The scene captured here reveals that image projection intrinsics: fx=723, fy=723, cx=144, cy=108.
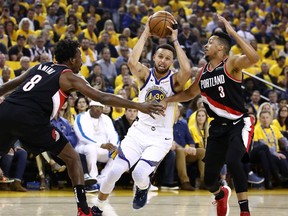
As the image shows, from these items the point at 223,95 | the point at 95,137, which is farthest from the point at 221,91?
the point at 95,137

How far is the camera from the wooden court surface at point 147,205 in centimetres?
948

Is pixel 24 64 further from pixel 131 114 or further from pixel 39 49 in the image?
pixel 131 114

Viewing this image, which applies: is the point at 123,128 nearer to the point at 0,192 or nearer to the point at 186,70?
the point at 0,192

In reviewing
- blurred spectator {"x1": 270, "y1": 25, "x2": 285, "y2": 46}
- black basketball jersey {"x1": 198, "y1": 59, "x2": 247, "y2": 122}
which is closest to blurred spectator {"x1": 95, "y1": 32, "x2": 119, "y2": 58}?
blurred spectator {"x1": 270, "y1": 25, "x2": 285, "y2": 46}

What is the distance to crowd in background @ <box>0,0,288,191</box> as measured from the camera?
42.9 ft

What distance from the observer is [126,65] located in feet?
52.6

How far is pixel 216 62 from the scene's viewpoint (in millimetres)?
8633

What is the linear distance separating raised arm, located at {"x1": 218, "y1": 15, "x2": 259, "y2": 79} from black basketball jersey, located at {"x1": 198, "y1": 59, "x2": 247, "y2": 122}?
0.08m

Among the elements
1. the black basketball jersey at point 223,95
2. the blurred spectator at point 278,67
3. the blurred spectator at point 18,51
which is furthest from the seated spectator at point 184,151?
the blurred spectator at point 278,67

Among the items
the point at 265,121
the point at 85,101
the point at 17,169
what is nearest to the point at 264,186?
the point at 265,121

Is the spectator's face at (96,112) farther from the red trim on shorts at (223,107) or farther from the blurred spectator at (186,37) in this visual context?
the blurred spectator at (186,37)

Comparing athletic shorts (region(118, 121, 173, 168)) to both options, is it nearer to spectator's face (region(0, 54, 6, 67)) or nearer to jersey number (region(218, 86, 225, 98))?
jersey number (region(218, 86, 225, 98))

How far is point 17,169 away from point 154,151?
4.40 meters

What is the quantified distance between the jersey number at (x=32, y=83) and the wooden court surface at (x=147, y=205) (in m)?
2.05
